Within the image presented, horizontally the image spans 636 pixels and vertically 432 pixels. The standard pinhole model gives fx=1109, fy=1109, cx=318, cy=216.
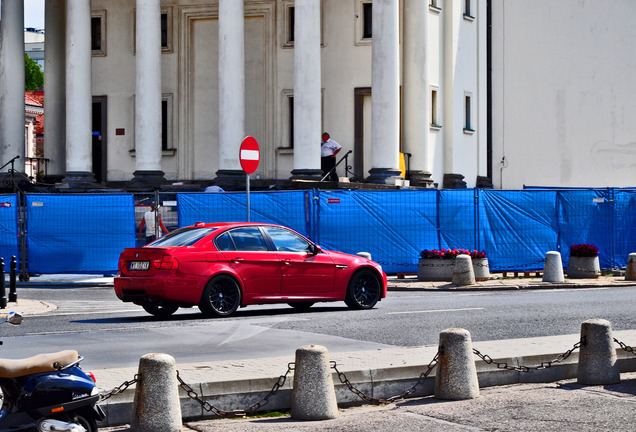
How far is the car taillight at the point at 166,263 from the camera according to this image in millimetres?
17484

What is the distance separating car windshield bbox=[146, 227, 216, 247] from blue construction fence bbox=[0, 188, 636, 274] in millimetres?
9881

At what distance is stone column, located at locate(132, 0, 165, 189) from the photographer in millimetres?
37250

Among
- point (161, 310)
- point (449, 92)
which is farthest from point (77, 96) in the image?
point (161, 310)

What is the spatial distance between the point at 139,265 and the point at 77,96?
829 inches

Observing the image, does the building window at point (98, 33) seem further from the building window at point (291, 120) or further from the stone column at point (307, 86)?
the stone column at point (307, 86)

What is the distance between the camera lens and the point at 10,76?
38.6 metres

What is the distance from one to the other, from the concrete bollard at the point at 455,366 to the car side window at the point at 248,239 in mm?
8198

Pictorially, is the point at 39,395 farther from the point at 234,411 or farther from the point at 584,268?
the point at 584,268

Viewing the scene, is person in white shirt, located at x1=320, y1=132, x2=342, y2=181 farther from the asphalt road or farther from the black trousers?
the asphalt road

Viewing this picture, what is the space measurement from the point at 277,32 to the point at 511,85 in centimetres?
1343

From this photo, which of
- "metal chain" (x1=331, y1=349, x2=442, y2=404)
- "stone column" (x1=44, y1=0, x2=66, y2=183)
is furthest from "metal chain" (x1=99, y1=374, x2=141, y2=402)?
"stone column" (x1=44, y1=0, x2=66, y2=183)

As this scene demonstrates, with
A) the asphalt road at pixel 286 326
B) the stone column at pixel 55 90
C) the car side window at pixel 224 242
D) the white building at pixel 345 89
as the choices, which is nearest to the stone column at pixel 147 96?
the white building at pixel 345 89

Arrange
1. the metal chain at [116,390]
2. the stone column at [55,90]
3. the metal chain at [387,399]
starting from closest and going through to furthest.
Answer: the metal chain at [116,390]
the metal chain at [387,399]
the stone column at [55,90]

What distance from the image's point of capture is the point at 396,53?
1454 inches
